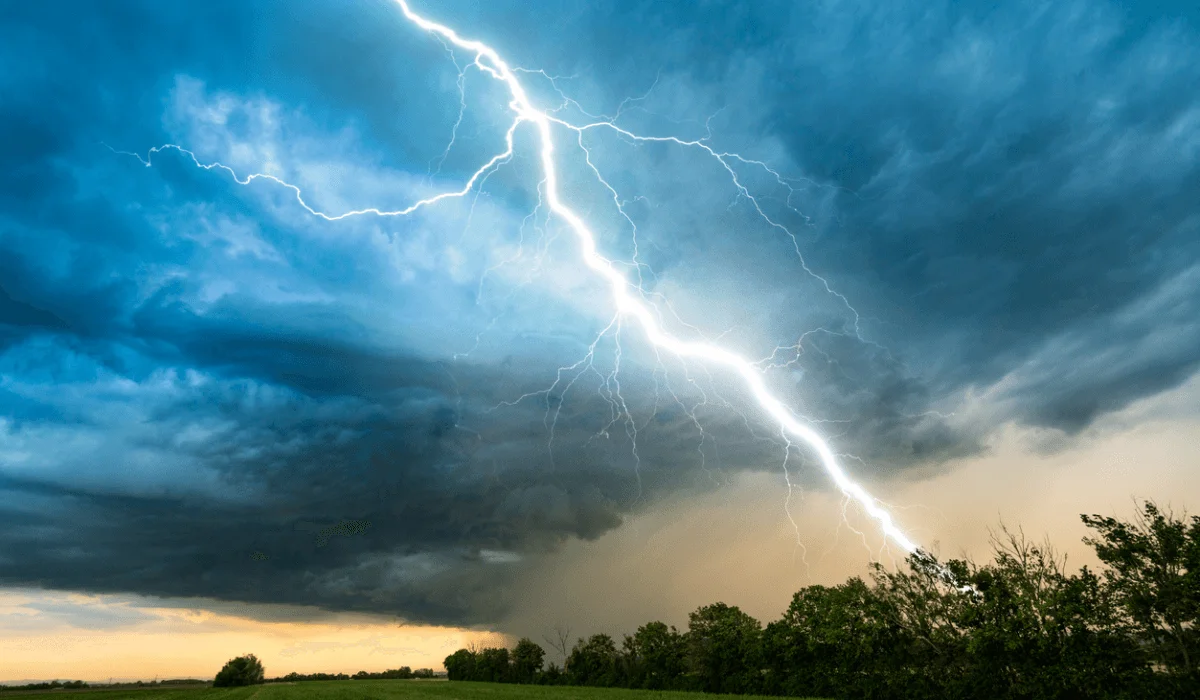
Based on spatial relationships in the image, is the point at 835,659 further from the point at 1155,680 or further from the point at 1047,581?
the point at 1155,680

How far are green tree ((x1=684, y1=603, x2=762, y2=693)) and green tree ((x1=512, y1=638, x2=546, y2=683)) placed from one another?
25959 millimetres

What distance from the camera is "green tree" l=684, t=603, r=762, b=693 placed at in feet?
142

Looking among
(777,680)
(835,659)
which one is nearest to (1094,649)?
(835,659)

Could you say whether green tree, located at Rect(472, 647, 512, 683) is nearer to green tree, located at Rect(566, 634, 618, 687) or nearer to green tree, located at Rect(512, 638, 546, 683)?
green tree, located at Rect(512, 638, 546, 683)

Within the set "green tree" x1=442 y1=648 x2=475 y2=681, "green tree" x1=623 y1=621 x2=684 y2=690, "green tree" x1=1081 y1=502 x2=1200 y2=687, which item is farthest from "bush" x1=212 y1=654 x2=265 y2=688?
"green tree" x1=1081 y1=502 x2=1200 y2=687

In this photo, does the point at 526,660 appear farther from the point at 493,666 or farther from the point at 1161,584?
the point at 1161,584

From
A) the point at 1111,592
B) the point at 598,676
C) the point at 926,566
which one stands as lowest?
the point at 598,676

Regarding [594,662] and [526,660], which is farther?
[526,660]

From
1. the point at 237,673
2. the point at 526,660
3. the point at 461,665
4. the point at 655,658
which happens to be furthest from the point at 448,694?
the point at 237,673

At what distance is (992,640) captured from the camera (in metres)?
29.3

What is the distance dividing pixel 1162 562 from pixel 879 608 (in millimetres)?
13910

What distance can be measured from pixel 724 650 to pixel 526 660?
108ft

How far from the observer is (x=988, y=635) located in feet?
93.6

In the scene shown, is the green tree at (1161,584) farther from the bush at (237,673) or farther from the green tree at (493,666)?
the bush at (237,673)
